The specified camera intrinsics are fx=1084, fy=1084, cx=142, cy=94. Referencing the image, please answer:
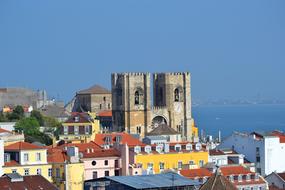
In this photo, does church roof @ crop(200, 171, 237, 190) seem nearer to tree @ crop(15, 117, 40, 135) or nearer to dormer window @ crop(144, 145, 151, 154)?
dormer window @ crop(144, 145, 151, 154)

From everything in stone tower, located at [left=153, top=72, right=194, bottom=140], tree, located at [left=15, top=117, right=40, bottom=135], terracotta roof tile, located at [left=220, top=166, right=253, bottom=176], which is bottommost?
terracotta roof tile, located at [left=220, top=166, right=253, bottom=176]

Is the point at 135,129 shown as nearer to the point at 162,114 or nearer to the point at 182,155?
the point at 162,114

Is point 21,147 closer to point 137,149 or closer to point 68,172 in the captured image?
point 68,172

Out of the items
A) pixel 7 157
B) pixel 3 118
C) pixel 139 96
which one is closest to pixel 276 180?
pixel 7 157

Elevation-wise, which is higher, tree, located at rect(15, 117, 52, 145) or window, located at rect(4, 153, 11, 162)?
tree, located at rect(15, 117, 52, 145)

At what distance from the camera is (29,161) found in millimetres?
54219

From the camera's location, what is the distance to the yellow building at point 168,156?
196ft

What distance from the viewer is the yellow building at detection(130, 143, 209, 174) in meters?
59.7

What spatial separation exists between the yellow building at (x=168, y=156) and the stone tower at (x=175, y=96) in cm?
2890

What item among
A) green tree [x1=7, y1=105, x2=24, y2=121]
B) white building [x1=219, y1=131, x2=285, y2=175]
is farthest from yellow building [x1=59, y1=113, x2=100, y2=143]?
white building [x1=219, y1=131, x2=285, y2=175]

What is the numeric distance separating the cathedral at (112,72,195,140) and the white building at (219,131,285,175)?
24015mm

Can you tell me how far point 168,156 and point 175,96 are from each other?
32.7 metres

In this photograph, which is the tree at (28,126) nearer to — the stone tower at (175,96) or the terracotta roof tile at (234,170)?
the stone tower at (175,96)

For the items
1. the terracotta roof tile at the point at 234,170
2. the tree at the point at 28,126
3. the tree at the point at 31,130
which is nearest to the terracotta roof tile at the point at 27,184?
the terracotta roof tile at the point at 234,170
